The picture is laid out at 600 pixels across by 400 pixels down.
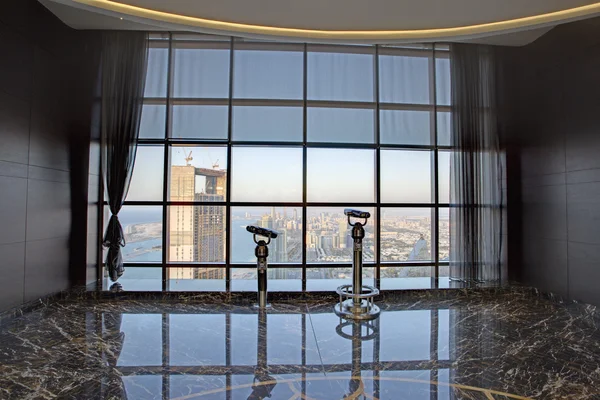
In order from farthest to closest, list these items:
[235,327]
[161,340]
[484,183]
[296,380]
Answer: [484,183] < [235,327] < [161,340] < [296,380]

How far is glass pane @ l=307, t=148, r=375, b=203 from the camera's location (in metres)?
2.82

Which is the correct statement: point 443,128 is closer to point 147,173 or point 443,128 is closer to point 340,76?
point 340,76

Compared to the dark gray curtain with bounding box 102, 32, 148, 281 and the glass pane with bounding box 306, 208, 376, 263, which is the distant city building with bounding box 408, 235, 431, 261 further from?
the dark gray curtain with bounding box 102, 32, 148, 281

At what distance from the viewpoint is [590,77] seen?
1796 mm

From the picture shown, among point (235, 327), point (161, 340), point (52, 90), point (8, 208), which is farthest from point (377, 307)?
point (52, 90)

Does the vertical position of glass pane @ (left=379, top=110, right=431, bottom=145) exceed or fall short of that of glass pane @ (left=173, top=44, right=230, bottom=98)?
it falls short

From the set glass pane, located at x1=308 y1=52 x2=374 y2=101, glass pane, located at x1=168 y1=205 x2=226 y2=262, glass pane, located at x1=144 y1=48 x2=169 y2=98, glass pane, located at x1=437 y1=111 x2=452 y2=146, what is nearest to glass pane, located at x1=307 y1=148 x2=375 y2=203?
glass pane, located at x1=308 y1=52 x2=374 y2=101

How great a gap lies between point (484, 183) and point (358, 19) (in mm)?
1883

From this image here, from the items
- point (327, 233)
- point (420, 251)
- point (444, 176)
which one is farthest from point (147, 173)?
point (444, 176)

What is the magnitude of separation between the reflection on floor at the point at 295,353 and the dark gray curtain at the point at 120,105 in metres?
1.34

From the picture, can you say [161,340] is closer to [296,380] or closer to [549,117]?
[296,380]

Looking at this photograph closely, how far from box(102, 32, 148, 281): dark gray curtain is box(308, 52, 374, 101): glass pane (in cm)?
143

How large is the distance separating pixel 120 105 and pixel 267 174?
4.24 feet

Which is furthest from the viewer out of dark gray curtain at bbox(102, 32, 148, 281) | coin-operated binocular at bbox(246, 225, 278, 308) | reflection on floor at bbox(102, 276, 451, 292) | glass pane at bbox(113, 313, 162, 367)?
dark gray curtain at bbox(102, 32, 148, 281)
